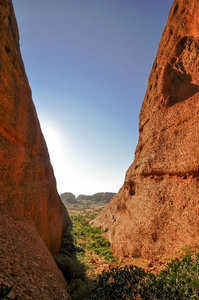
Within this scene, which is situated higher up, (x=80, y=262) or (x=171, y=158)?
(x=171, y=158)

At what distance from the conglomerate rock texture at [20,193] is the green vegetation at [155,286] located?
4.55ft

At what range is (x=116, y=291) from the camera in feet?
12.8

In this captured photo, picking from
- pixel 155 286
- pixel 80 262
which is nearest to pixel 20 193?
pixel 80 262

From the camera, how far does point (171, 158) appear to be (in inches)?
306

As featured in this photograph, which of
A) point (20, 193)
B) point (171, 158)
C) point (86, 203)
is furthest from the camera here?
point (86, 203)

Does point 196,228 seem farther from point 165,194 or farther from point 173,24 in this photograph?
point 173,24

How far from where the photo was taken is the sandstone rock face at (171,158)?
21.1 feet

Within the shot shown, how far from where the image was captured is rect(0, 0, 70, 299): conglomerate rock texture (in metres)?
3.59

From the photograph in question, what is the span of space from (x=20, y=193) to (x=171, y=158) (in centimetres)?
824

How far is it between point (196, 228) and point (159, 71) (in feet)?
34.6

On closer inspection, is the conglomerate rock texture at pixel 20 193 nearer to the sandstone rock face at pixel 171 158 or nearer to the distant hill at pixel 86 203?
the sandstone rock face at pixel 171 158

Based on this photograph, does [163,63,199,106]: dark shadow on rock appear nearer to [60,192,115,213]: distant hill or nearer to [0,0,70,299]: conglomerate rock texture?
[0,0,70,299]: conglomerate rock texture

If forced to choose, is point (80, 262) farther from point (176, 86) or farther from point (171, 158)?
point (176, 86)

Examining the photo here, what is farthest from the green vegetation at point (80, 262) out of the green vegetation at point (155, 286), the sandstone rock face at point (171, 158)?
the sandstone rock face at point (171, 158)
